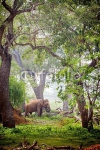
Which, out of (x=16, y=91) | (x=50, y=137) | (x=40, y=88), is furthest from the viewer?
(x=40, y=88)

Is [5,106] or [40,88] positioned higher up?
[5,106]

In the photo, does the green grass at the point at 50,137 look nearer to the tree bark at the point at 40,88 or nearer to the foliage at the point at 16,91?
the foliage at the point at 16,91

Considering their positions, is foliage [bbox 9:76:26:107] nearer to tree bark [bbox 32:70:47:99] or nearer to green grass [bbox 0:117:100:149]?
green grass [bbox 0:117:100:149]

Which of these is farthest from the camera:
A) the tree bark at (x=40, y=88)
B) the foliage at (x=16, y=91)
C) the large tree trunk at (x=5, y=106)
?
the tree bark at (x=40, y=88)

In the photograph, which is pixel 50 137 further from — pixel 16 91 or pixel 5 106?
pixel 16 91

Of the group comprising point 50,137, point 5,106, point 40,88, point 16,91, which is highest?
point 16,91

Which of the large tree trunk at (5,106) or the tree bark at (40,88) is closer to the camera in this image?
the large tree trunk at (5,106)

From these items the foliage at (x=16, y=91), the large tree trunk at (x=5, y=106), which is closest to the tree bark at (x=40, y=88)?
the foliage at (x=16, y=91)

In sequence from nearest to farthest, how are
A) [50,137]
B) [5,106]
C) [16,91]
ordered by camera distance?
[50,137] < [5,106] < [16,91]

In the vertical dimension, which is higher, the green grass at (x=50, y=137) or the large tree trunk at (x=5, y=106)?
the large tree trunk at (x=5, y=106)

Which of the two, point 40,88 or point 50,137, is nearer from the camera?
point 50,137

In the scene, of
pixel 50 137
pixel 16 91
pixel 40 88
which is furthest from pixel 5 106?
pixel 40 88

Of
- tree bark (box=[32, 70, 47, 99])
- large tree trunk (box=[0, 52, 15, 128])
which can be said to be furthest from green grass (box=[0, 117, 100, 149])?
tree bark (box=[32, 70, 47, 99])

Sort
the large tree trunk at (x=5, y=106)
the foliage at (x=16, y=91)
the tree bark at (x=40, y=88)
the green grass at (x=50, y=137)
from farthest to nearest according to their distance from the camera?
the tree bark at (x=40, y=88) < the foliage at (x=16, y=91) < the large tree trunk at (x=5, y=106) < the green grass at (x=50, y=137)
